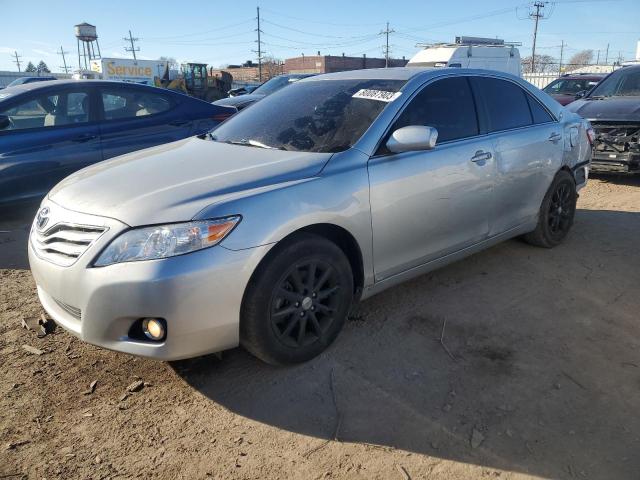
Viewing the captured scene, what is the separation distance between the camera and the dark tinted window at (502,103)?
3984 millimetres

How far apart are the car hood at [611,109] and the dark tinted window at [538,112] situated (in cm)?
337

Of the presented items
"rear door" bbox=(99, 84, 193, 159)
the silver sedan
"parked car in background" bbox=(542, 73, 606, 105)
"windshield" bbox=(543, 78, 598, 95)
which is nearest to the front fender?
the silver sedan

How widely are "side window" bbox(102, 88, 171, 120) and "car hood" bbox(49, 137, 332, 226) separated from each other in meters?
2.77

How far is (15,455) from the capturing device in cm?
229

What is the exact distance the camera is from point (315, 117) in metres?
3.42

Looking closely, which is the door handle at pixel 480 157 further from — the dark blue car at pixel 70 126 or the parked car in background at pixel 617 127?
the parked car in background at pixel 617 127

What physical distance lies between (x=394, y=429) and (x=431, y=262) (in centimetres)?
142

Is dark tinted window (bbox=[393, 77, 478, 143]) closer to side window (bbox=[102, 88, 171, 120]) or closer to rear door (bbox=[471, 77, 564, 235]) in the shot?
rear door (bbox=[471, 77, 564, 235])

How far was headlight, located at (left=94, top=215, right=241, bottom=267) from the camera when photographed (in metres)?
2.38

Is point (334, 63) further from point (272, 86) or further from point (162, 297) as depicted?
point (162, 297)

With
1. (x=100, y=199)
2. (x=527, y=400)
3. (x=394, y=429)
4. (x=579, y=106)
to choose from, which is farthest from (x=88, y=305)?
(x=579, y=106)

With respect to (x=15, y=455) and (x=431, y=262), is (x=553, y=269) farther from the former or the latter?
(x=15, y=455)

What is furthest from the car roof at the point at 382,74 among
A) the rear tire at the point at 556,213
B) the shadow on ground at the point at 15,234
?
the shadow on ground at the point at 15,234

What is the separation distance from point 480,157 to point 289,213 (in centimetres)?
177
